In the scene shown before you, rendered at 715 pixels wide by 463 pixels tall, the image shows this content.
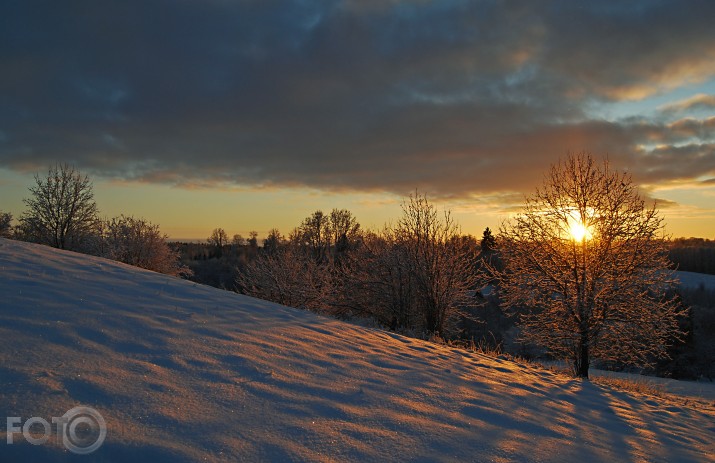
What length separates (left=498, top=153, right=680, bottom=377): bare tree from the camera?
539 inches

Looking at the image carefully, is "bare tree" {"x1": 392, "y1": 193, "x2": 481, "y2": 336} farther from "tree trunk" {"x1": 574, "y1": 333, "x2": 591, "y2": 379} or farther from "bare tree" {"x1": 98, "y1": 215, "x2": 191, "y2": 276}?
"bare tree" {"x1": 98, "y1": 215, "x2": 191, "y2": 276}

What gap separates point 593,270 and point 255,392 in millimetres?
12899

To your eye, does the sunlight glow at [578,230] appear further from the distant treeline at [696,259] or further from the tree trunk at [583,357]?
the distant treeline at [696,259]

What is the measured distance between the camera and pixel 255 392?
412 cm

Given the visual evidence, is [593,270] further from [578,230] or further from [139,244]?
[139,244]

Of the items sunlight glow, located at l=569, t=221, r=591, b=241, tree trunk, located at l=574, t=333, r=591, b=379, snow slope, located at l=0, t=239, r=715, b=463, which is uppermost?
sunlight glow, located at l=569, t=221, r=591, b=241

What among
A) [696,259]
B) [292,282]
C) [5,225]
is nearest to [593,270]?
[292,282]

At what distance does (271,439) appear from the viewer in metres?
3.29

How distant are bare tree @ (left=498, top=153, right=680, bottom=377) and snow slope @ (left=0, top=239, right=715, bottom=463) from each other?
6.12 meters

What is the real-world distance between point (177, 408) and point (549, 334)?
14.5 meters

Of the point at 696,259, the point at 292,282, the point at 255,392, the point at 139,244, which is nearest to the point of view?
the point at 255,392

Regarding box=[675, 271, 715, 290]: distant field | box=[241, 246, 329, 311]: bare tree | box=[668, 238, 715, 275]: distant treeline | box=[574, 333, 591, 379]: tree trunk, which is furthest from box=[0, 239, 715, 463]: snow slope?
box=[668, 238, 715, 275]: distant treeline

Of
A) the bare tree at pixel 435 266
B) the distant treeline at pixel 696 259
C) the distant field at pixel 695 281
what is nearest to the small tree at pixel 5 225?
the bare tree at pixel 435 266

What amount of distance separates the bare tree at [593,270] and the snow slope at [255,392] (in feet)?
20.1
